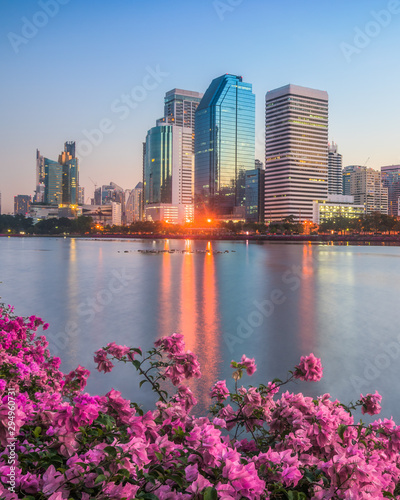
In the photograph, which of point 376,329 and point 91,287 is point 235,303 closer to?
point 376,329

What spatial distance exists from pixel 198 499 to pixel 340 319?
17147 mm

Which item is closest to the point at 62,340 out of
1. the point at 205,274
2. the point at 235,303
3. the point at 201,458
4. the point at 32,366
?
the point at 32,366

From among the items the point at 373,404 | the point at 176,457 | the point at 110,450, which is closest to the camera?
the point at 110,450

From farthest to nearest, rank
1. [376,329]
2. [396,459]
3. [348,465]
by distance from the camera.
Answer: [376,329] < [396,459] < [348,465]

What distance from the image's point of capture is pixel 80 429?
113 inches

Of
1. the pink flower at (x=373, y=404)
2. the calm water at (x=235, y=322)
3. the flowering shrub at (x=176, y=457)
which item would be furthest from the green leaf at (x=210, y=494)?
the calm water at (x=235, y=322)

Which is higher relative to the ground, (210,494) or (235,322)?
(210,494)

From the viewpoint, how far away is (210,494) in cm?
228

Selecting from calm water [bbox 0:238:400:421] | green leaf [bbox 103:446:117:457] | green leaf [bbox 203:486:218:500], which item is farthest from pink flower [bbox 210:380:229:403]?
Answer: calm water [bbox 0:238:400:421]

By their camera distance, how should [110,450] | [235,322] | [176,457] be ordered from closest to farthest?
[110,450], [176,457], [235,322]

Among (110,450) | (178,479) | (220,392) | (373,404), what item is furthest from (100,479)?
(373,404)

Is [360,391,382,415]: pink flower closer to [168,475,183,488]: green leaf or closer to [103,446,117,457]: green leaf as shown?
[168,475,183,488]: green leaf

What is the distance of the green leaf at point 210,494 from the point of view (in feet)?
7.40

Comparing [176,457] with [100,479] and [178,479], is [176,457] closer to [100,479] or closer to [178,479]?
[178,479]
